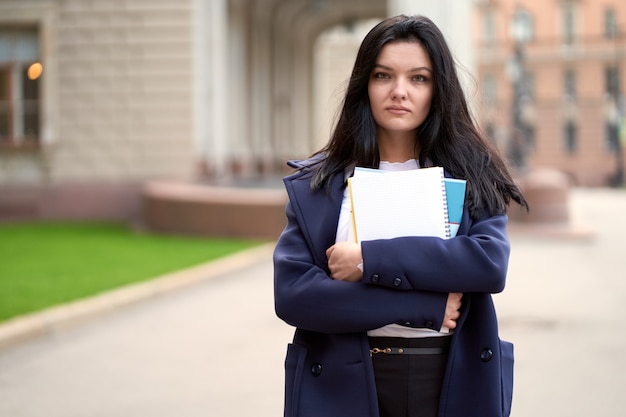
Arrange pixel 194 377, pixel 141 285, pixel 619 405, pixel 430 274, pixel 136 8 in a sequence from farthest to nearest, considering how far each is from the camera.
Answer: pixel 136 8 < pixel 141 285 < pixel 194 377 < pixel 619 405 < pixel 430 274

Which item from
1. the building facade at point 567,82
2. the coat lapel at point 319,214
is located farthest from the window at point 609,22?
the coat lapel at point 319,214

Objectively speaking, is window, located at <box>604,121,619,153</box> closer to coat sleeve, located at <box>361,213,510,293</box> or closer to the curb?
the curb

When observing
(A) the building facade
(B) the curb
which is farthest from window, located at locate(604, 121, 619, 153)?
(B) the curb

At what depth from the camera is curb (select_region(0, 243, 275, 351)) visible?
7.48 meters

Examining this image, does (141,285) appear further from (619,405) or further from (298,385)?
(298,385)

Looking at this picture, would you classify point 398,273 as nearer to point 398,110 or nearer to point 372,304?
point 372,304

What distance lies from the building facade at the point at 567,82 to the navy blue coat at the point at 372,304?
181ft

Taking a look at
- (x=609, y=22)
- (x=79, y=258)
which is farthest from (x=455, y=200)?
(x=609, y=22)

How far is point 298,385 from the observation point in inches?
96.4

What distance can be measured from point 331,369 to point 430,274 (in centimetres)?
38

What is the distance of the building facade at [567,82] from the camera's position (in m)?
56.9

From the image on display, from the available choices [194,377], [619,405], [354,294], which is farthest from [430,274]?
[194,377]

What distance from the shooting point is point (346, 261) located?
238 cm

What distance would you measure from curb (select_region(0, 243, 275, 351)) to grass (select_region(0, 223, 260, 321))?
0.85 ft
